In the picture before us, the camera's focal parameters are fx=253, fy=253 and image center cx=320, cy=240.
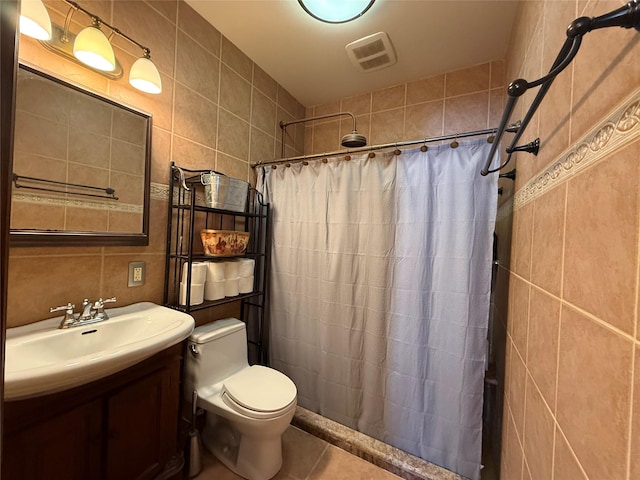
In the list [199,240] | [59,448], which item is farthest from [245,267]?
[59,448]

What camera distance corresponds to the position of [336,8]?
130 centimetres

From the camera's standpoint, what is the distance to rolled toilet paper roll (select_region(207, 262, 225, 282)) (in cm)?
149

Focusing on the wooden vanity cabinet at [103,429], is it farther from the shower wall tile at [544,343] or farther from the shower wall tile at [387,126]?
the shower wall tile at [387,126]

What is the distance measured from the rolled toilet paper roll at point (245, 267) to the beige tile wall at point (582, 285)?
145 centimetres

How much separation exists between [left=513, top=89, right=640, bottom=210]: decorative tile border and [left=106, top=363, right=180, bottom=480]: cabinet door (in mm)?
1534

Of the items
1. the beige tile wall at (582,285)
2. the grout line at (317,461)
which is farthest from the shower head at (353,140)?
the grout line at (317,461)

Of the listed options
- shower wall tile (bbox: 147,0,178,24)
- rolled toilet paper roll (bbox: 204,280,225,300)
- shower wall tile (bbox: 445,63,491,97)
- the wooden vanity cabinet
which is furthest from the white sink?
shower wall tile (bbox: 445,63,491,97)

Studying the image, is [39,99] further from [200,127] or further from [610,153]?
[610,153]

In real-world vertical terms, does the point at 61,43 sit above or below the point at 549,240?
above

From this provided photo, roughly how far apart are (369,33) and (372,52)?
16 centimetres

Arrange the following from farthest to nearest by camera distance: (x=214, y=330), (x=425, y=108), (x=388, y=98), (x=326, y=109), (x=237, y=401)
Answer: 1. (x=326, y=109)
2. (x=388, y=98)
3. (x=425, y=108)
4. (x=214, y=330)
5. (x=237, y=401)

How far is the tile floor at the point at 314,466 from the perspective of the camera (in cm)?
136

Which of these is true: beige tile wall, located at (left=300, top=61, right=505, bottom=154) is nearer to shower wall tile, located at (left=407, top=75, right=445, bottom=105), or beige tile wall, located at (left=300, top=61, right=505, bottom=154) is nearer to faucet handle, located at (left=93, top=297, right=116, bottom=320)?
shower wall tile, located at (left=407, top=75, right=445, bottom=105)

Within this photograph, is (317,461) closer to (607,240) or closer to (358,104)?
(607,240)
